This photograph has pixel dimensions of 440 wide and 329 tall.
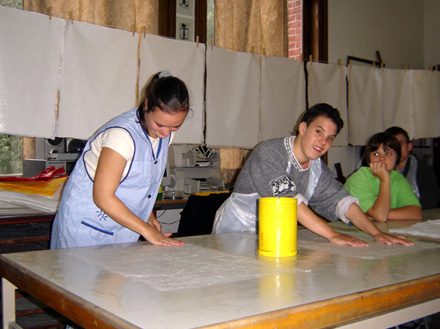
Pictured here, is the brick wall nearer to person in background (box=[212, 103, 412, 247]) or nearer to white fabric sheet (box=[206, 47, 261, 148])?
white fabric sheet (box=[206, 47, 261, 148])

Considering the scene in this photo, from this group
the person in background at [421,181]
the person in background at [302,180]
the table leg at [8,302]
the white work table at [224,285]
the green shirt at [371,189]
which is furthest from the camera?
the person in background at [421,181]

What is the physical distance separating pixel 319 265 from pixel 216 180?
293 cm

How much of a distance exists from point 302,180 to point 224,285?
106 cm

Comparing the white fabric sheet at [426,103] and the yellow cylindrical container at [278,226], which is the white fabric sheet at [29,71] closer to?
the yellow cylindrical container at [278,226]

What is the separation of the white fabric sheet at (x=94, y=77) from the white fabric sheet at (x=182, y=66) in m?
0.11

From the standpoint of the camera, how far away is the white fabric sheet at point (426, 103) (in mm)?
5266

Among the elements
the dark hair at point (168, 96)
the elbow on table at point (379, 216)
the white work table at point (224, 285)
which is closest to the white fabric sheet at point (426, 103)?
the elbow on table at point (379, 216)

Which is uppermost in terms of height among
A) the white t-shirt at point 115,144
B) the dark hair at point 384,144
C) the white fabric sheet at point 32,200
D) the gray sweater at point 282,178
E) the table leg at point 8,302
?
the dark hair at point 384,144

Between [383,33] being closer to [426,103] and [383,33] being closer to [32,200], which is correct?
[426,103]

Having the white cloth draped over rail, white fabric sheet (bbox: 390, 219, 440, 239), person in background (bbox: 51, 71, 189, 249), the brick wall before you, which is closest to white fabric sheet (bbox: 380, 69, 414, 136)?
the white cloth draped over rail

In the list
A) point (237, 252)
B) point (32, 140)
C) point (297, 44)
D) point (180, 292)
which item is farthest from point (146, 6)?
point (180, 292)

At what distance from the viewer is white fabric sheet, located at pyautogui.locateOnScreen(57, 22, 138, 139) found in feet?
10.7

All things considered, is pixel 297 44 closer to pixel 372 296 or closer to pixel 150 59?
pixel 150 59

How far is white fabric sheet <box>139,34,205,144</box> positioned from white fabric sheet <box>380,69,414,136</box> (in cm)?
223
